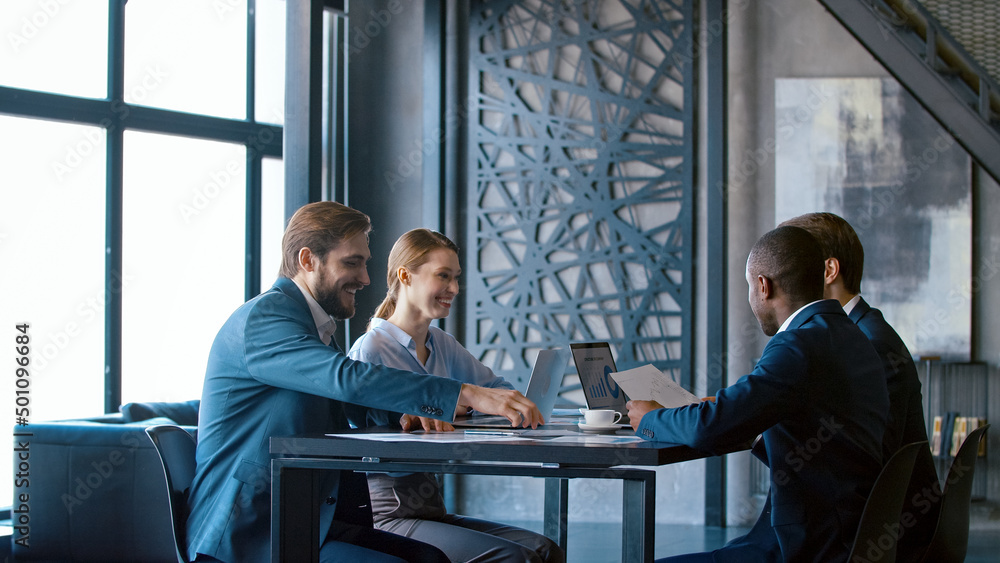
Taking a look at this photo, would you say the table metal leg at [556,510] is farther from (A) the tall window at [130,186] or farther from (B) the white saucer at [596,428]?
(A) the tall window at [130,186]

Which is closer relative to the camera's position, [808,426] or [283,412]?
[808,426]

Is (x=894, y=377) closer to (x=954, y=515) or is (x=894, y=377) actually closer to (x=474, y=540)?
Answer: (x=954, y=515)

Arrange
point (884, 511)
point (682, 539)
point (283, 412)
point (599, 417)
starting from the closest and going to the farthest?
1. point (884, 511)
2. point (283, 412)
3. point (599, 417)
4. point (682, 539)

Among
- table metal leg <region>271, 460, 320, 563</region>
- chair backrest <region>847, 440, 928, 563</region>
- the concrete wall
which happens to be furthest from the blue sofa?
the concrete wall

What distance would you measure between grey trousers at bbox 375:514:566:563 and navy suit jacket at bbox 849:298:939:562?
0.99 metres

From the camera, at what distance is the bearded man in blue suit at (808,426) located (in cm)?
204

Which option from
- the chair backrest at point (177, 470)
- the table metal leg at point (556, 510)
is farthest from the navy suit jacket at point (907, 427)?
the chair backrest at point (177, 470)

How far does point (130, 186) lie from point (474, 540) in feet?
13.2

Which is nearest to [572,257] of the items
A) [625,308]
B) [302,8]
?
[625,308]

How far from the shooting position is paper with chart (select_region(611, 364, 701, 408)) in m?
2.35

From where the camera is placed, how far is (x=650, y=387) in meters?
2.40

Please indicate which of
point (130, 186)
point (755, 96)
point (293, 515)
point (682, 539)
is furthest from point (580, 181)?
point (293, 515)

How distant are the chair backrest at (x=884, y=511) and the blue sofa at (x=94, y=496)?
134 inches

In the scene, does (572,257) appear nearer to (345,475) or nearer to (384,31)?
(384,31)
